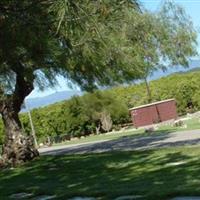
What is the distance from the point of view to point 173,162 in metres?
12.7

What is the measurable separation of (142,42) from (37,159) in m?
4.95

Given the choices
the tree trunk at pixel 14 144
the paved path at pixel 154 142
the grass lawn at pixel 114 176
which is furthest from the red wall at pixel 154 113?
the grass lawn at pixel 114 176

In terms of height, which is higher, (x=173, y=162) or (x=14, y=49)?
(x=14, y=49)

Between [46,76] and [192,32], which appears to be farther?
[192,32]

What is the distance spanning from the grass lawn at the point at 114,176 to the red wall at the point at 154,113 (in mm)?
17715

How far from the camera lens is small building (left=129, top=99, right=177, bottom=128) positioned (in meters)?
34.9

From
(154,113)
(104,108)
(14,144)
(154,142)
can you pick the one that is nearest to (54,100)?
(104,108)

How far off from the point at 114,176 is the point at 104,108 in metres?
25.7

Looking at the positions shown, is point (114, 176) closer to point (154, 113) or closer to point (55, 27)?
point (55, 27)

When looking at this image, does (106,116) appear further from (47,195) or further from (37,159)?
(47,195)

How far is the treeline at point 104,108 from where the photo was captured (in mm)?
37406

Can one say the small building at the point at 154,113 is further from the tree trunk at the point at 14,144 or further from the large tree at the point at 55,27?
the large tree at the point at 55,27

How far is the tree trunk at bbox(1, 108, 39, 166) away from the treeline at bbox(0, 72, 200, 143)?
17.8 metres

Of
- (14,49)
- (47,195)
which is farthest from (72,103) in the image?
(14,49)
